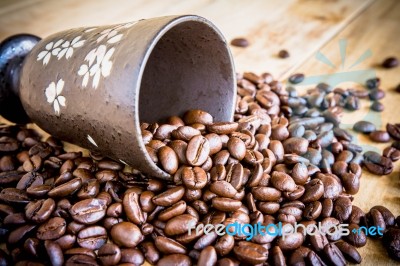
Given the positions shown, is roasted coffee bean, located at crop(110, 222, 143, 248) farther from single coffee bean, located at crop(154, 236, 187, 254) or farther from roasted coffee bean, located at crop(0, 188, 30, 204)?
roasted coffee bean, located at crop(0, 188, 30, 204)

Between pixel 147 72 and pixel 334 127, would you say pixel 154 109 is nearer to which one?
pixel 147 72

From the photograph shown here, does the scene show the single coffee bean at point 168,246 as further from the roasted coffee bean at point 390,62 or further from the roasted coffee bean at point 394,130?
the roasted coffee bean at point 390,62

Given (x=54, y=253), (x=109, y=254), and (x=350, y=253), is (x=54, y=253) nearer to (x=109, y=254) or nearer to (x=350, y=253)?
(x=109, y=254)

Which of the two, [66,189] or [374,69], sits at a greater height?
[66,189]

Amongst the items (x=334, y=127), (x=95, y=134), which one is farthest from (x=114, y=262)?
(x=334, y=127)

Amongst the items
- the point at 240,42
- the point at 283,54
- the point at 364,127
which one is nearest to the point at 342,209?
the point at 364,127

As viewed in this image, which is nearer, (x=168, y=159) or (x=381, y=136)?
(x=168, y=159)

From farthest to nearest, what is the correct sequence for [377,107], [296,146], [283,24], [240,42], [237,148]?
[283,24]
[240,42]
[377,107]
[296,146]
[237,148]
